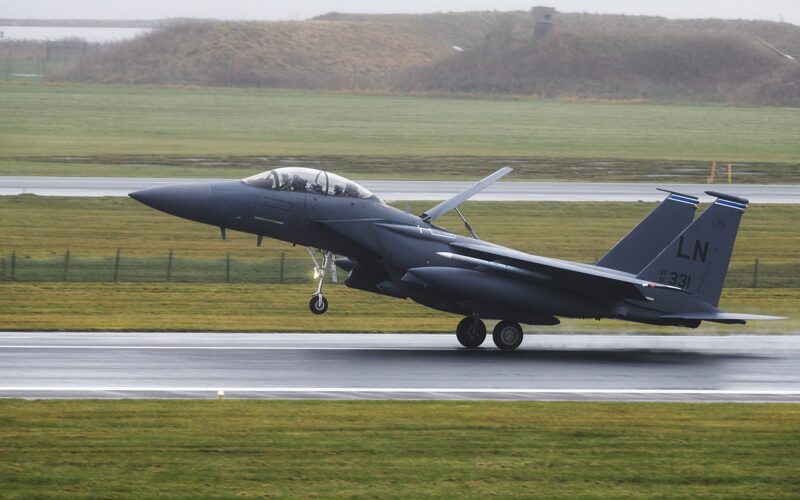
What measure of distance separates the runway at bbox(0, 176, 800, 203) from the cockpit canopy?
2557cm

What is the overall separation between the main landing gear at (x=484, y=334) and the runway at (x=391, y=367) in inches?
15.0

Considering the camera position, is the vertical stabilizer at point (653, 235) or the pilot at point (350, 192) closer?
the pilot at point (350, 192)

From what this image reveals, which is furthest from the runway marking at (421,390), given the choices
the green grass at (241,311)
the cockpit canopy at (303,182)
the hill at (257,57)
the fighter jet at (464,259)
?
the hill at (257,57)

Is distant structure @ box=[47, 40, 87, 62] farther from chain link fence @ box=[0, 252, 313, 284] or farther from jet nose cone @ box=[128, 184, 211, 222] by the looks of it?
jet nose cone @ box=[128, 184, 211, 222]

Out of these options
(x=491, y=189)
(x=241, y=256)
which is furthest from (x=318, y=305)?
(x=491, y=189)

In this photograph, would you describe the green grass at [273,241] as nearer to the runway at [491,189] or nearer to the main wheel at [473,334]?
the runway at [491,189]

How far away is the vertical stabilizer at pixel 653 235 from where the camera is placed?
27.3 m

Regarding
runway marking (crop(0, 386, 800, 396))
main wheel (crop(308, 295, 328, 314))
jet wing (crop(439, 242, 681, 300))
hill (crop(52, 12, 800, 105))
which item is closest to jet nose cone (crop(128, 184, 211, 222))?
main wheel (crop(308, 295, 328, 314))

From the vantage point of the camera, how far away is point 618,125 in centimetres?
10356

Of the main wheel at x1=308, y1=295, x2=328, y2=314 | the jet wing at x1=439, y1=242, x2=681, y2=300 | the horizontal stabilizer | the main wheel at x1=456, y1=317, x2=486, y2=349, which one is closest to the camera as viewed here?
the jet wing at x1=439, y1=242, x2=681, y2=300

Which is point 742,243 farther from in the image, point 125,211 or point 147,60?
point 147,60

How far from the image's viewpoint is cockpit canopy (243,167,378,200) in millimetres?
26516

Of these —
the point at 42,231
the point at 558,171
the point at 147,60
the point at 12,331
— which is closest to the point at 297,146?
the point at 558,171

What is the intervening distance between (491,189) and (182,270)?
2432cm
